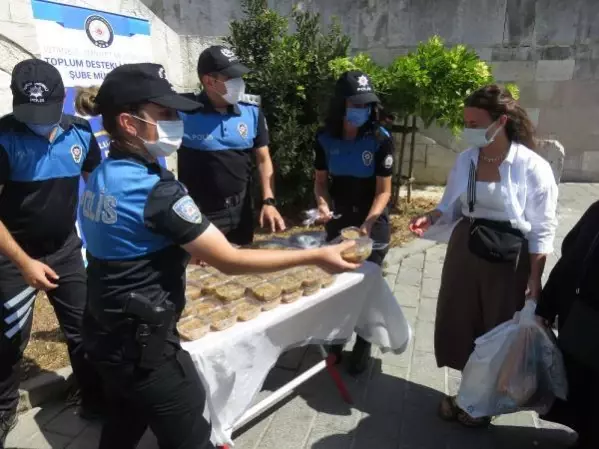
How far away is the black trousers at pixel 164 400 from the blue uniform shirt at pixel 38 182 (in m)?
1.11

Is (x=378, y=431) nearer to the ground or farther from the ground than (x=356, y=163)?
nearer to the ground

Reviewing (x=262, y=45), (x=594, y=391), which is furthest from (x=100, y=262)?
(x=262, y=45)

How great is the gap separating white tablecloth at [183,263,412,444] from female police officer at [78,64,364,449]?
23cm

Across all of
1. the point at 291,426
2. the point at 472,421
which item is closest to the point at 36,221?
the point at 291,426

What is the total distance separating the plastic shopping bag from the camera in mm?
2312

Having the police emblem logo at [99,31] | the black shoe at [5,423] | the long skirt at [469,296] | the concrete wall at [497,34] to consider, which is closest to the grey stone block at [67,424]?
the black shoe at [5,423]

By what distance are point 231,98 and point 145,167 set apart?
5.26 feet

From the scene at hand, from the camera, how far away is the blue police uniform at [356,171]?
3.04m

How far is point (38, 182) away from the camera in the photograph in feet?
8.32

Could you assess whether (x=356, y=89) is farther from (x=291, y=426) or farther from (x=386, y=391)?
(x=291, y=426)

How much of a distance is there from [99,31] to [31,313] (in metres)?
2.99

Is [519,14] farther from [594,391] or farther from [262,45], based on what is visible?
[594,391]

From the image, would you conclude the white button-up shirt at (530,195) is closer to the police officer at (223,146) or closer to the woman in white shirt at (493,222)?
the woman in white shirt at (493,222)

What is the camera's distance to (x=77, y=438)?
9.09 feet
